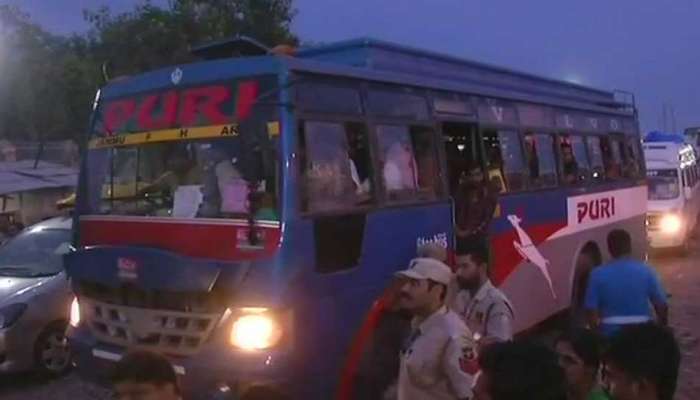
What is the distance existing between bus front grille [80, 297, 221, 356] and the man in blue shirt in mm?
2742

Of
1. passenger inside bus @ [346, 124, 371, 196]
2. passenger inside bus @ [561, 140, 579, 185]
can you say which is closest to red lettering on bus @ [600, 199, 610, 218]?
passenger inside bus @ [561, 140, 579, 185]

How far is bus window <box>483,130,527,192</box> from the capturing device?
793 centimetres

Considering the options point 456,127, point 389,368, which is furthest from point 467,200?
point 389,368

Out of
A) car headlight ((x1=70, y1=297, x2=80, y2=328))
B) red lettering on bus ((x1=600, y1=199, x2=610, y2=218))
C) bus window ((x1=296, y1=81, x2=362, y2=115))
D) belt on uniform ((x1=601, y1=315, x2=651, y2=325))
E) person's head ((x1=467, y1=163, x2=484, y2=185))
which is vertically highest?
bus window ((x1=296, y1=81, x2=362, y2=115))

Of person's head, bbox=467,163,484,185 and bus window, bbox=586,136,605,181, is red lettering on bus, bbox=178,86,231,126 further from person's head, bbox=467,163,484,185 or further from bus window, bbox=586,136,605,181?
bus window, bbox=586,136,605,181

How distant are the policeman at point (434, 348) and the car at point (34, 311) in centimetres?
472

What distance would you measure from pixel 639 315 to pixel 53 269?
18.6 feet

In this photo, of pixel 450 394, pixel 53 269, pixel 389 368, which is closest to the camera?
pixel 450 394

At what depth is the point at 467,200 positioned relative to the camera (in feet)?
23.9

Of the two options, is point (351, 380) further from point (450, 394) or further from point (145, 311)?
point (450, 394)

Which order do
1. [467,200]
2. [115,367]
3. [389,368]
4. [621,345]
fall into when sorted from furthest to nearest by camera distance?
[467,200], [389,368], [115,367], [621,345]

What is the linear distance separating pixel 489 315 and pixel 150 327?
228cm

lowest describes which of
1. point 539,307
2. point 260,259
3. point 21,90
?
point 539,307

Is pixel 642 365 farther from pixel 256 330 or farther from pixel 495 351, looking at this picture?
pixel 256 330
